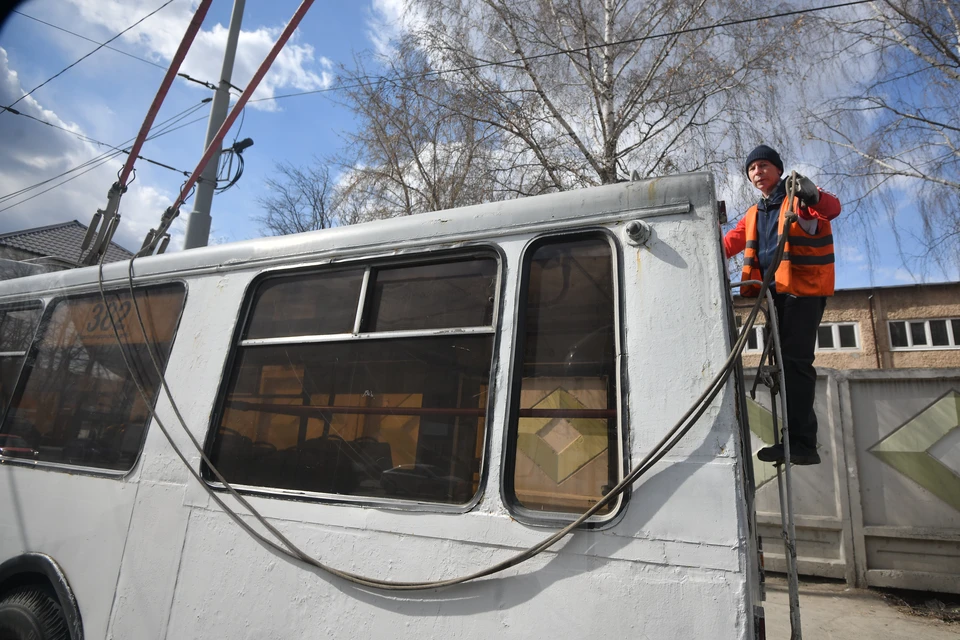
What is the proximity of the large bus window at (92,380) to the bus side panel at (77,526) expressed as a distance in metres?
0.13

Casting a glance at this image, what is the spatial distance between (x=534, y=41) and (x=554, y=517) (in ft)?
35.0

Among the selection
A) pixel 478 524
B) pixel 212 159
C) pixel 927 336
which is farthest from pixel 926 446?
pixel 927 336

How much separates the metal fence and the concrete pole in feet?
22.1

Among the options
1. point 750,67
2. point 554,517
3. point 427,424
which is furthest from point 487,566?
point 750,67

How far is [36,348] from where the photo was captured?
3.96 m

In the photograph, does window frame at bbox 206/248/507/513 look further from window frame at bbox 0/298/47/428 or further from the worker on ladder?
window frame at bbox 0/298/47/428

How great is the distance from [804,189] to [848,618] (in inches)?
192

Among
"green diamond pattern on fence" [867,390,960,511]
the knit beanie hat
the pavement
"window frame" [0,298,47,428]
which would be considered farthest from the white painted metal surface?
"green diamond pattern on fence" [867,390,960,511]

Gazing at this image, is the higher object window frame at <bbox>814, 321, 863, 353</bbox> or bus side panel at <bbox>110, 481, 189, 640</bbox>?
window frame at <bbox>814, 321, 863, 353</bbox>

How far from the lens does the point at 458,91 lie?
1122 cm

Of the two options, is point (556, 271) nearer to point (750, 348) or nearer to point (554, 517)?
point (554, 517)

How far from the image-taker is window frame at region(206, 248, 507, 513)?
2.22 meters

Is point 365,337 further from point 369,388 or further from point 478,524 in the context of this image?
point 478,524

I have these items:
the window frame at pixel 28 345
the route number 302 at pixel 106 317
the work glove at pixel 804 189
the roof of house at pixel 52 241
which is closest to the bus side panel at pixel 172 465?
the route number 302 at pixel 106 317
